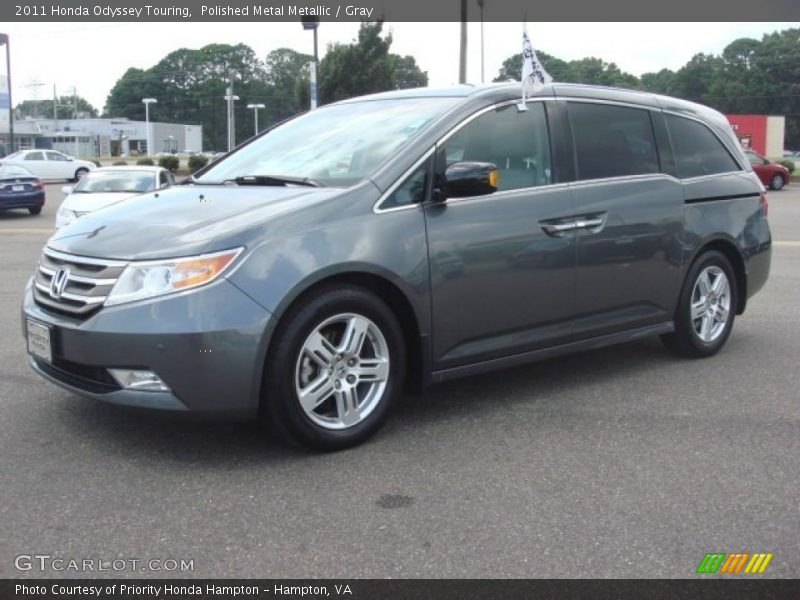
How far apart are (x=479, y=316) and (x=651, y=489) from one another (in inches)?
50.0

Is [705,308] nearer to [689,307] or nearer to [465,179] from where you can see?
[689,307]

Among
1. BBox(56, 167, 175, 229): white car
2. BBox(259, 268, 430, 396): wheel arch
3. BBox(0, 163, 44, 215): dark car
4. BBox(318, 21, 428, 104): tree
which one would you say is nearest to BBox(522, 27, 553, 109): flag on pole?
BBox(259, 268, 430, 396): wheel arch

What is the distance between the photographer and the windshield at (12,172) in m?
19.9

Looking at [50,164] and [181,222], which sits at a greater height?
[50,164]

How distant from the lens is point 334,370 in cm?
399

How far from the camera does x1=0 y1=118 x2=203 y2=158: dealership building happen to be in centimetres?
8794

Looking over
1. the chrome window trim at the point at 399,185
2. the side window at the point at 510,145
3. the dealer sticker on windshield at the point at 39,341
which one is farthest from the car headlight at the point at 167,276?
the side window at the point at 510,145

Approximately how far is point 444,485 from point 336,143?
6.74 ft

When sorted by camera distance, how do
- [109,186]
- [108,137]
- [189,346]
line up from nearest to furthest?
1. [189,346]
2. [109,186]
3. [108,137]

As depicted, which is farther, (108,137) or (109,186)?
(108,137)

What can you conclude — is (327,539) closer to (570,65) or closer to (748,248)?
(748,248)

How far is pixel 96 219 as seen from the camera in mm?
4332

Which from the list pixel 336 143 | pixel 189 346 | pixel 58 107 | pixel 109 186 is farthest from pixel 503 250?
pixel 58 107

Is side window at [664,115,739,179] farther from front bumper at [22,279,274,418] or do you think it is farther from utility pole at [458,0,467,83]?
utility pole at [458,0,467,83]
